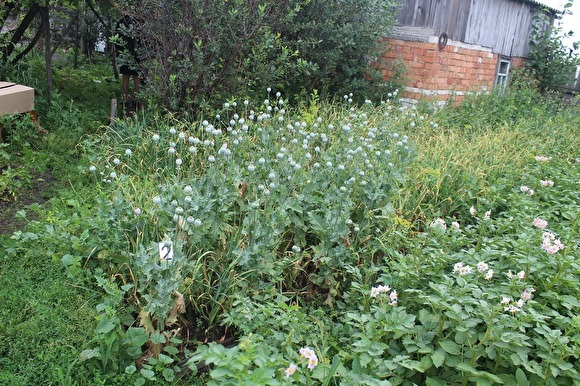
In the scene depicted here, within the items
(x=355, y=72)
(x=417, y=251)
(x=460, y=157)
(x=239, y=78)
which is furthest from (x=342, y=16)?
(x=417, y=251)

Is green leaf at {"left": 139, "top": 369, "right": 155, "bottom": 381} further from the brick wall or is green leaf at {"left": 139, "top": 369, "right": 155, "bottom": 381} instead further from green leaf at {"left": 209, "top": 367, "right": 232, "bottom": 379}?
the brick wall

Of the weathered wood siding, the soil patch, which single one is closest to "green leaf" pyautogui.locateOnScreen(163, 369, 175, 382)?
the soil patch

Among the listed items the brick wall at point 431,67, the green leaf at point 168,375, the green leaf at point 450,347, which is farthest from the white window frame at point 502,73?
the green leaf at point 168,375

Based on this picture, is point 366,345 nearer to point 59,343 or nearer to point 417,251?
Answer: point 417,251

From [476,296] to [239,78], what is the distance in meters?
3.69

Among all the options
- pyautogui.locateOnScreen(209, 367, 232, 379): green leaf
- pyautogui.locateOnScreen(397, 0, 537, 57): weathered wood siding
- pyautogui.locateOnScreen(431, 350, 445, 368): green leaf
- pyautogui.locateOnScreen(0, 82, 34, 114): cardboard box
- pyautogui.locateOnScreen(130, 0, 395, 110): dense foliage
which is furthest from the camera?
pyautogui.locateOnScreen(397, 0, 537, 57): weathered wood siding

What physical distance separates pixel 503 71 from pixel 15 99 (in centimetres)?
979

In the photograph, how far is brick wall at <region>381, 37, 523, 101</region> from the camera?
8320mm

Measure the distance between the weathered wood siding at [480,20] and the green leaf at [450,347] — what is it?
6908 mm

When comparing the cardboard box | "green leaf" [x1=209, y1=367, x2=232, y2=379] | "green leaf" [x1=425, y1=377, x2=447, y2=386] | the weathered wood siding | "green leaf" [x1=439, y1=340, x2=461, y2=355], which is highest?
the weathered wood siding

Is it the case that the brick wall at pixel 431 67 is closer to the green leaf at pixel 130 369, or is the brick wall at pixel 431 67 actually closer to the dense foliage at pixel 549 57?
the dense foliage at pixel 549 57

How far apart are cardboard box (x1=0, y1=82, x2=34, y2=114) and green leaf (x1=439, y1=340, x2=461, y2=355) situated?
4.24 metres

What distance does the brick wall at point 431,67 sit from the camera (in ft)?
27.3

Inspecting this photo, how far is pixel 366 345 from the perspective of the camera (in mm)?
2320
